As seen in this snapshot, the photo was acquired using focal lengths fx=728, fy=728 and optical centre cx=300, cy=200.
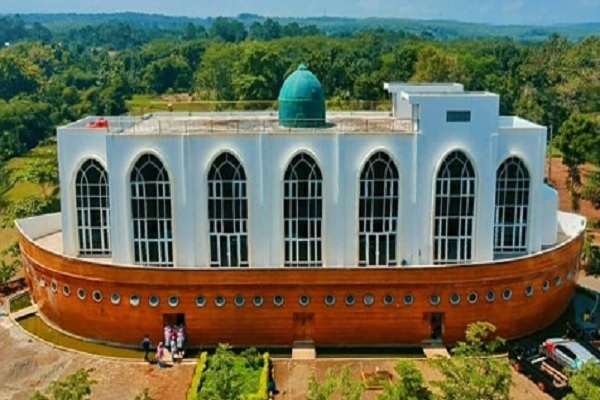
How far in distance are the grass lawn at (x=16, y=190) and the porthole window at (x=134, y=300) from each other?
1206cm

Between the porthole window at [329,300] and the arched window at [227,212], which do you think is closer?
the porthole window at [329,300]

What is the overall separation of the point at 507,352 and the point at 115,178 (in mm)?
16522

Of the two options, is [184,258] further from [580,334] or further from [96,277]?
[580,334]

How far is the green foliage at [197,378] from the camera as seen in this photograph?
925 inches

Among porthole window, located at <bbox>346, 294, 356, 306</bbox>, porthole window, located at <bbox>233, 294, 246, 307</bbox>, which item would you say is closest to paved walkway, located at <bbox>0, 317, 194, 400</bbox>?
porthole window, located at <bbox>233, 294, 246, 307</bbox>

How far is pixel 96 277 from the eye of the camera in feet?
92.3

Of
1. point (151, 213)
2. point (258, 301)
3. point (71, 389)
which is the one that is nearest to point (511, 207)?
point (258, 301)

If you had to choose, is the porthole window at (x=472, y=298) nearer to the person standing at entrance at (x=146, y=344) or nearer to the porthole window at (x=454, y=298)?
the porthole window at (x=454, y=298)

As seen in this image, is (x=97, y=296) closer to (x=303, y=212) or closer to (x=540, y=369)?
(x=303, y=212)

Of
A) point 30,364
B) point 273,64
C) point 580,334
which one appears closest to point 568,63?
point 273,64

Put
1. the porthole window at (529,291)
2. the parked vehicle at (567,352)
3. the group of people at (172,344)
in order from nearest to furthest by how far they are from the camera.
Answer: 1. the parked vehicle at (567,352)
2. the group of people at (172,344)
3. the porthole window at (529,291)

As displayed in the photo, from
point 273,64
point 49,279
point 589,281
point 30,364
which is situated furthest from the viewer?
point 273,64

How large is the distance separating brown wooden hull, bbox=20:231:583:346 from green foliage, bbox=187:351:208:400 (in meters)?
1.94

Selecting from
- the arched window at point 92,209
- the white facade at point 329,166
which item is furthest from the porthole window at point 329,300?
the arched window at point 92,209
